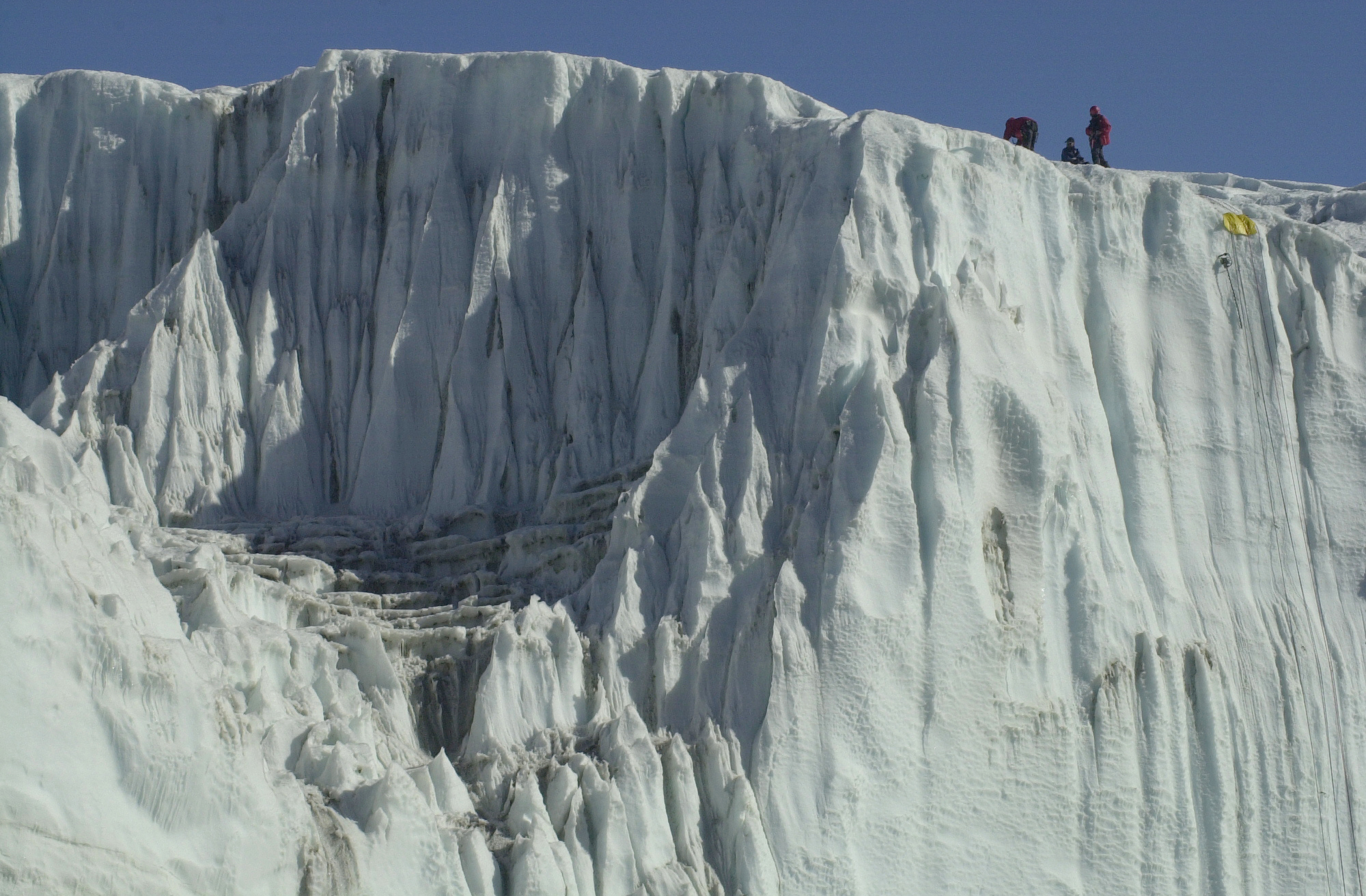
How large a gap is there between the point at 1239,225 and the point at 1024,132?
182 inches

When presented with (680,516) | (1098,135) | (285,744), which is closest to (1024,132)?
(1098,135)

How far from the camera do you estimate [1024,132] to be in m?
34.9

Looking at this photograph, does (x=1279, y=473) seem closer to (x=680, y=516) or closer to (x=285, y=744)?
(x=680, y=516)

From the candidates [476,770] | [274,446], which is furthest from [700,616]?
[274,446]

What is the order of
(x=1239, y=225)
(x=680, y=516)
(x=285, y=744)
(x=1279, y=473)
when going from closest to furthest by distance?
(x=285, y=744), (x=680, y=516), (x=1279, y=473), (x=1239, y=225)

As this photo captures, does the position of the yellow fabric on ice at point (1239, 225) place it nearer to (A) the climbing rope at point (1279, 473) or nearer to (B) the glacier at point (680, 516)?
(A) the climbing rope at point (1279, 473)

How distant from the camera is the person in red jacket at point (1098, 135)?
116 ft

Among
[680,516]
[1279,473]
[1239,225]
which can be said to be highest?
[1239,225]

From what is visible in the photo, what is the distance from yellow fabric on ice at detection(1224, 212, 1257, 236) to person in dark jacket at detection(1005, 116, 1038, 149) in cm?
421

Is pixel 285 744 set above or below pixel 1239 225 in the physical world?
below

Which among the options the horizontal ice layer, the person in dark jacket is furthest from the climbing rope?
the horizontal ice layer

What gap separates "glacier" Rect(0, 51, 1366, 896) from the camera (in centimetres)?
2245

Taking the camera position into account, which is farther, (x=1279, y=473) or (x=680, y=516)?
(x=1279, y=473)

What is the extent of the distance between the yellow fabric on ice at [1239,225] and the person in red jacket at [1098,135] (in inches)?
141
